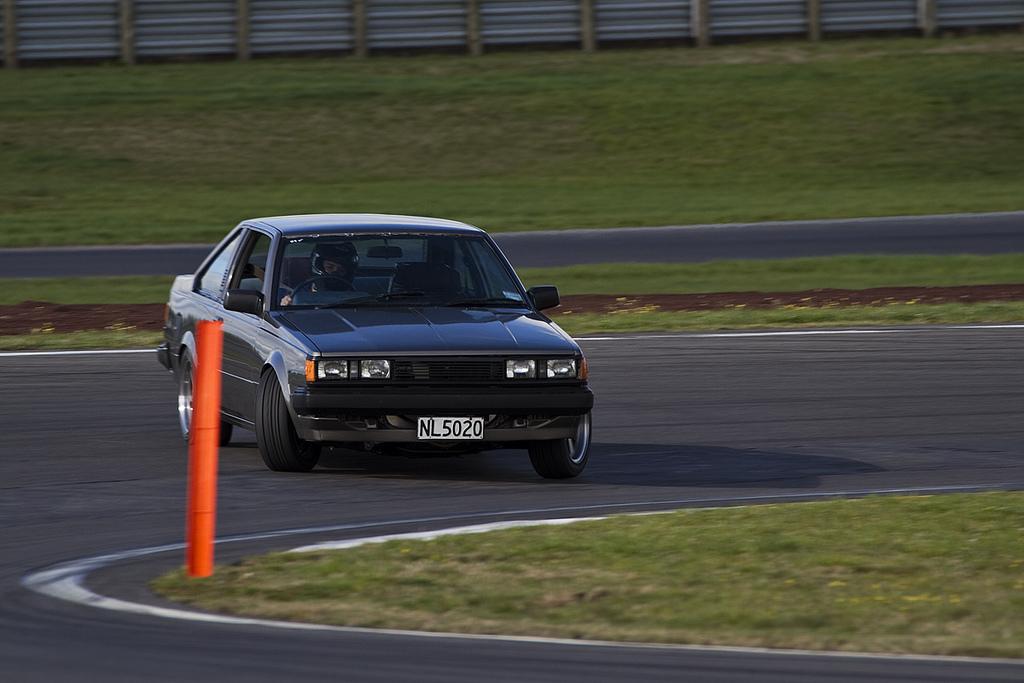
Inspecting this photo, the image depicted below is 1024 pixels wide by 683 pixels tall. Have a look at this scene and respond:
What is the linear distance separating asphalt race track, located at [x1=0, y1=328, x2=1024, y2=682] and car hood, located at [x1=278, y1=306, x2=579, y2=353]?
28.0 inches

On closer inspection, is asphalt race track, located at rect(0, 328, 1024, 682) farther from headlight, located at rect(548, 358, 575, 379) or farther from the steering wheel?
the steering wheel

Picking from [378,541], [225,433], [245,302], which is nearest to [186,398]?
[225,433]

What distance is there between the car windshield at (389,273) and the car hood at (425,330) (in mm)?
147

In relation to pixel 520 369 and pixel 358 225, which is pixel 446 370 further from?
pixel 358 225

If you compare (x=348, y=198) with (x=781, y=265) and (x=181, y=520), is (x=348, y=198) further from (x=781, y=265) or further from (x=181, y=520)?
(x=181, y=520)

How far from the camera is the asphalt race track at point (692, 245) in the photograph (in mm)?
23516

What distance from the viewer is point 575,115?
3406 cm

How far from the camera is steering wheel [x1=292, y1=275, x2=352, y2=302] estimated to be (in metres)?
10.6

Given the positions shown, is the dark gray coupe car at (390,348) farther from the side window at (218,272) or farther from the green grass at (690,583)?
the green grass at (690,583)

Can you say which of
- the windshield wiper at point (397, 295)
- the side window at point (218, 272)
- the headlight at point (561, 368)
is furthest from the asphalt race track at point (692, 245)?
the headlight at point (561, 368)

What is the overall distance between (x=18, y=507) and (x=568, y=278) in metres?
13.7

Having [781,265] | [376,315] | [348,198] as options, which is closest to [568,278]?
[781,265]

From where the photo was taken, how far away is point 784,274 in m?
22.5

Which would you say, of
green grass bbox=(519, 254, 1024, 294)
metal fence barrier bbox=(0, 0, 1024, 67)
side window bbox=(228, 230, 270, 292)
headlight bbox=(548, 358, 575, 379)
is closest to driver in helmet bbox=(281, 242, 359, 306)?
side window bbox=(228, 230, 270, 292)
